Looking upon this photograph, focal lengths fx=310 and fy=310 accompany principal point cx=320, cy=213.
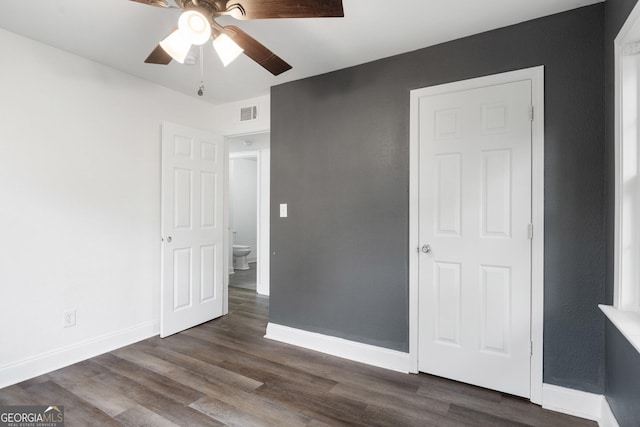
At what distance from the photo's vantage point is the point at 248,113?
11.5 feet

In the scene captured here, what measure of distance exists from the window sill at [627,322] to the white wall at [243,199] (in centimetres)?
590

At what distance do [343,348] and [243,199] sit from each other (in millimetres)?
4941

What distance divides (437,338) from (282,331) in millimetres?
1438

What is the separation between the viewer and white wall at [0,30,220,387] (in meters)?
2.20

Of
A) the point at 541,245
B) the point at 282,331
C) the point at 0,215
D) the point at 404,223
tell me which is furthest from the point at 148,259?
the point at 541,245

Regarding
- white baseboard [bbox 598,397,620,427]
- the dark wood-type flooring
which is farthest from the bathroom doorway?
white baseboard [bbox 598,397,620,427]

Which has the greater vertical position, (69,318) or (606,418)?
(69,318)

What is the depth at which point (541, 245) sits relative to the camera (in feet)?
6.49

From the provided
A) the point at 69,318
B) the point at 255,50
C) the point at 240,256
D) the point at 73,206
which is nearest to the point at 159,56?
the point at 255,50

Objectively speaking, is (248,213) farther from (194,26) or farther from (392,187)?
(194,26)

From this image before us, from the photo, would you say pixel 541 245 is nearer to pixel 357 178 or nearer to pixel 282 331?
pixel 357 178

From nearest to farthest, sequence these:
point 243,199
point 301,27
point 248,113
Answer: point 301,27, point 248,113, point 243,199

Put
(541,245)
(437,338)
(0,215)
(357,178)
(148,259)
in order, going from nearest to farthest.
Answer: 1. (541,245)
2. (0,215)
3. (437,338)
4. (357,178)
5. (148,259)

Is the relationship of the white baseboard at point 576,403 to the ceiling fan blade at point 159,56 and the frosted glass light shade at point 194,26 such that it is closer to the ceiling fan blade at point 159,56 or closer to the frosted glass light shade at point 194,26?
the frosted glass light shade at point 194,26
